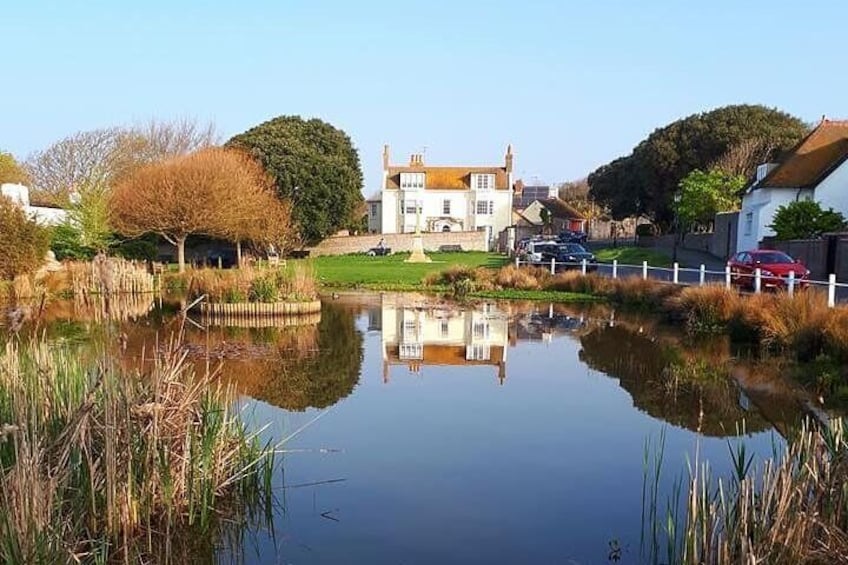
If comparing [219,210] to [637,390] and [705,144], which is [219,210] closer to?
[637,390]

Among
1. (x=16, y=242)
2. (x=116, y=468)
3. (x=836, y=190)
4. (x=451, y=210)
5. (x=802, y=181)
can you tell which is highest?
(x=802, y=181)

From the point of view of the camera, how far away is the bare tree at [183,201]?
36188mm

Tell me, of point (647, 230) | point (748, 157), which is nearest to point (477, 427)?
point (748, 157)

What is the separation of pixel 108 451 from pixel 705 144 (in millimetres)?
57521

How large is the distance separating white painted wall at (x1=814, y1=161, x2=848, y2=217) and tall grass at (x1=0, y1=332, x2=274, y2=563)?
115ft

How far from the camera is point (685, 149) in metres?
58.0

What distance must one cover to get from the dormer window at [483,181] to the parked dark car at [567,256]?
35806mm

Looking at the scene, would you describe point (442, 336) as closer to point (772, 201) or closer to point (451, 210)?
point (772, 201)

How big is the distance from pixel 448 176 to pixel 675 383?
6504 centimetres

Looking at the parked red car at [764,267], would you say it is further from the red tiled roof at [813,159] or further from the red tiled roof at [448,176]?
the red tiled roof at [448,176]

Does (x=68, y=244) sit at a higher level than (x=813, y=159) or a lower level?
lower

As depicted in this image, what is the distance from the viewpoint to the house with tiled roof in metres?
35.2

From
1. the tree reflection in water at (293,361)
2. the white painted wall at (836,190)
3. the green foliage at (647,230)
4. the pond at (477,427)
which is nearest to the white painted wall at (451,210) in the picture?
the green foliage at (647,230)

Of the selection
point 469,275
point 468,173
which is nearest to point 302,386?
point 469,275
